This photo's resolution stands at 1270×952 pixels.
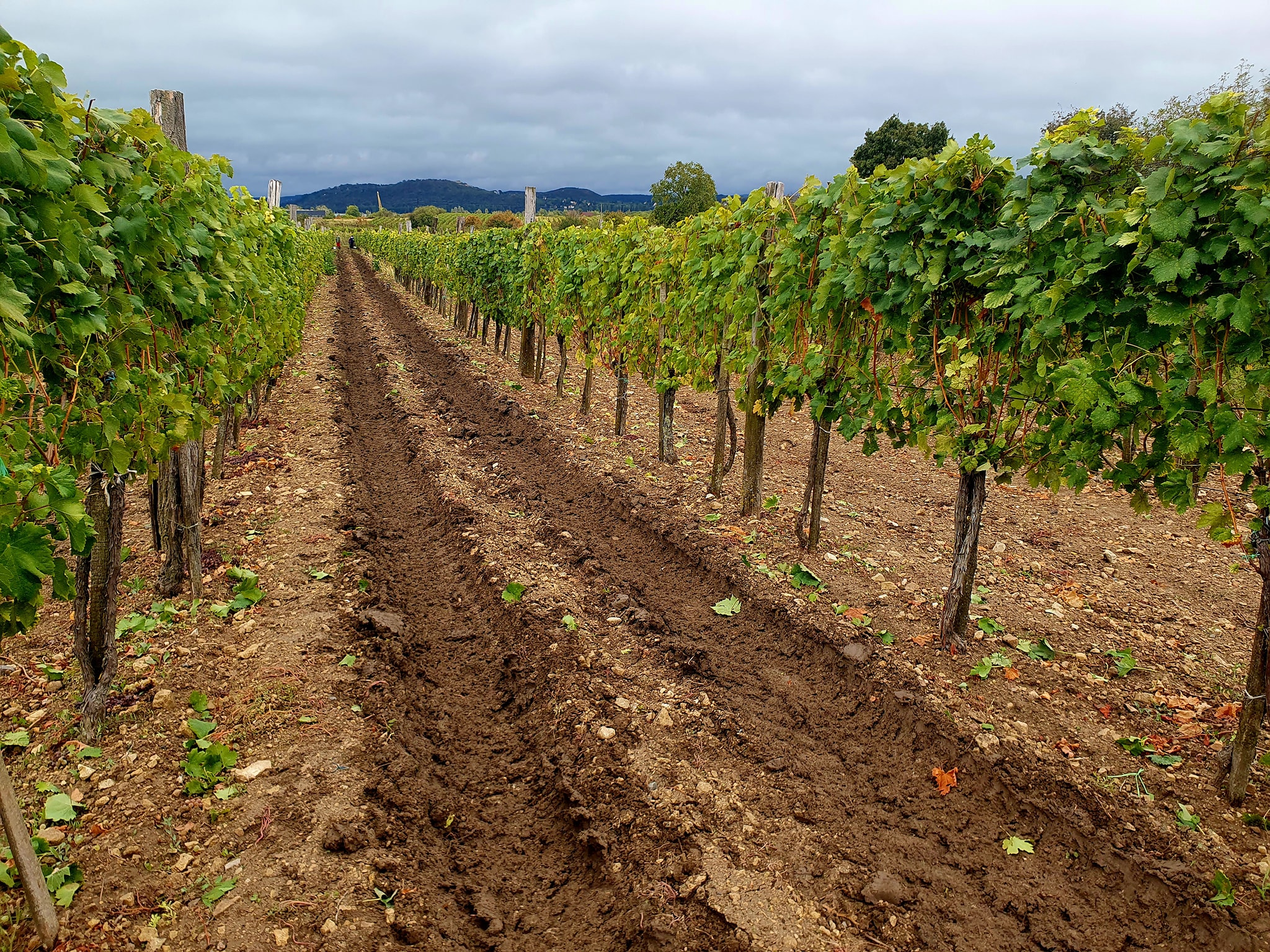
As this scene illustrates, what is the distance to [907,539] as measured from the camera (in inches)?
286

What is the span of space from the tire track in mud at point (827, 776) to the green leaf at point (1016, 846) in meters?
0.04

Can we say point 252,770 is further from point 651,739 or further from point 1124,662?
point 1124,662

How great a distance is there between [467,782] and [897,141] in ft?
115

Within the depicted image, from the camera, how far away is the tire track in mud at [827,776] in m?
3.19

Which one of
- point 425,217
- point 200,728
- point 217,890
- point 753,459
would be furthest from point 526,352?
point 425,217

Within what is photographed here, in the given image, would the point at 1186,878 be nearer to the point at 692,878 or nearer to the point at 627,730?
the point at 692,878

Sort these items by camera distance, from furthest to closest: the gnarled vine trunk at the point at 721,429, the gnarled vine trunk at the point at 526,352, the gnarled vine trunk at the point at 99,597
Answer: the gnarled vine trunk at the point at 526,352 < the gnarled vine trunk at the point at 721,429 < the gnarled vine trunk at the point at 99,597

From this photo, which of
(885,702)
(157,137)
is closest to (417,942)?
(885,702)

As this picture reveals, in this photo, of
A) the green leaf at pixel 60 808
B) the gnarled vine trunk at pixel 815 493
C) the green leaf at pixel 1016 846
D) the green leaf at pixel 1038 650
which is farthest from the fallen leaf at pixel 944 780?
the green leaf at pixel 60 808

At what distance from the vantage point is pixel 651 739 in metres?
4.21

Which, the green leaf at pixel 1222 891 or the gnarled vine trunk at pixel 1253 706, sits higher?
the gnarled vine trunk at pixel 1253 706

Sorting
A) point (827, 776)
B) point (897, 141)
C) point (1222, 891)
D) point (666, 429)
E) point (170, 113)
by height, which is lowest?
point (827, 776)

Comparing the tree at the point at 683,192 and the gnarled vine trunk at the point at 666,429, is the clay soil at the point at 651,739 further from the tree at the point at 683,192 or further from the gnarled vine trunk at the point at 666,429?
the tree at the point at 683,192

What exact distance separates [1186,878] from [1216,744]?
1.22m
